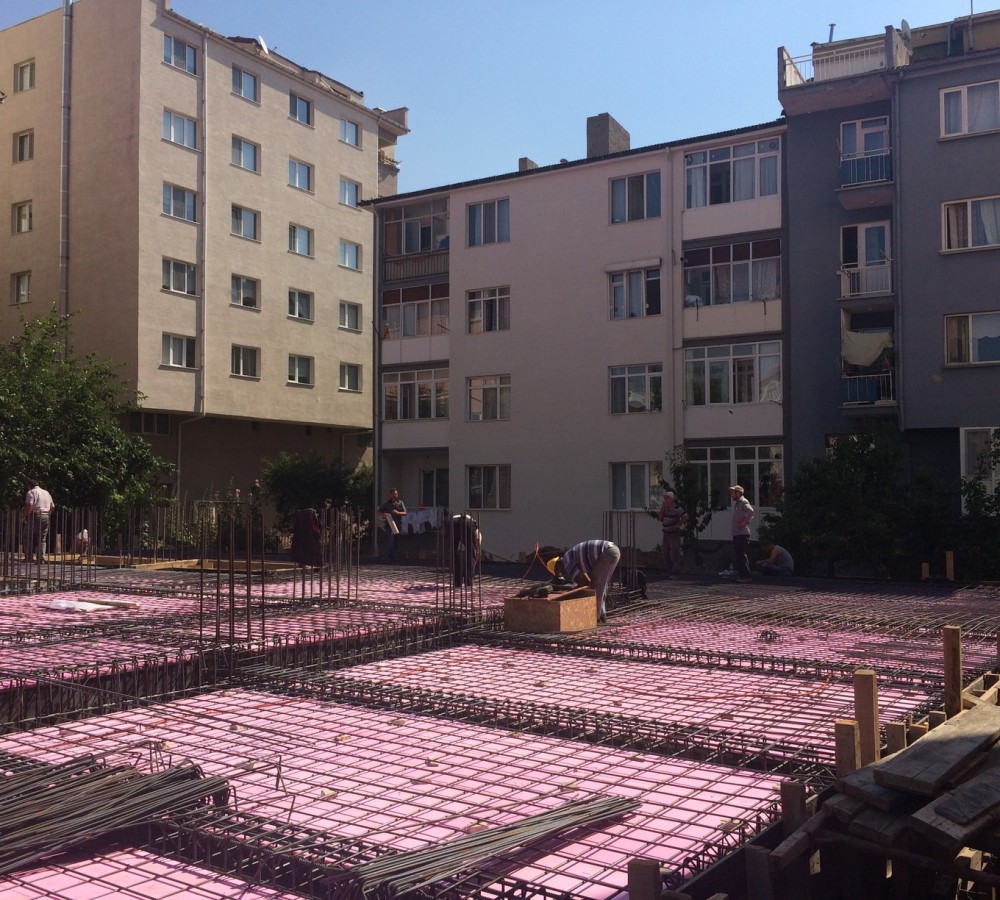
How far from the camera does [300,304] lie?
35.9 metres

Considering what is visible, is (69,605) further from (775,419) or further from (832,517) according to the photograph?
Result: (775,419)

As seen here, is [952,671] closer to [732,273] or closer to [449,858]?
[449,858]

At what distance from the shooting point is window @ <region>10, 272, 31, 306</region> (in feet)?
108

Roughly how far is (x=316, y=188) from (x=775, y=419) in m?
19.9

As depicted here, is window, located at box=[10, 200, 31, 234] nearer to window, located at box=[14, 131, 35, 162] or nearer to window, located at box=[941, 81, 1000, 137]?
window, located at box=[14, 131, 35, 162]

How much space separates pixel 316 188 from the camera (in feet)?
120

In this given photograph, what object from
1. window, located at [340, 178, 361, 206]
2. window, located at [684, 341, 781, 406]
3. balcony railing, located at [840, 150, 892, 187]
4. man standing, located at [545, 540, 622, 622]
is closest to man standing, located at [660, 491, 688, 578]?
man standing, located at [545, 540, 622, 622]

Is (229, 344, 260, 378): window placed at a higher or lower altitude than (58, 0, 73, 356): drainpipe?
lower

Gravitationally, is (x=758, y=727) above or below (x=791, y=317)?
below

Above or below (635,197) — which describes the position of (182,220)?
above

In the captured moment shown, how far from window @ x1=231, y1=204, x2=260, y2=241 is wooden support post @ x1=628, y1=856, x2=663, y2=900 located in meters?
32.6

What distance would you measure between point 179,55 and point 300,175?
5.75 m

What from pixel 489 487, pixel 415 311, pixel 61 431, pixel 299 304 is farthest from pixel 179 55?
pixel 489 487

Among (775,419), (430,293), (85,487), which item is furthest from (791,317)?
(85,487)
